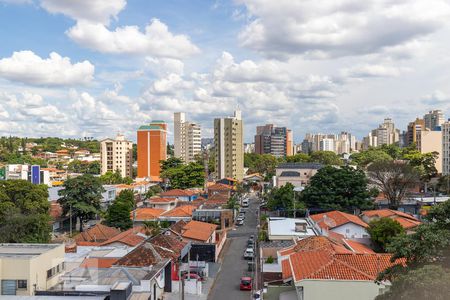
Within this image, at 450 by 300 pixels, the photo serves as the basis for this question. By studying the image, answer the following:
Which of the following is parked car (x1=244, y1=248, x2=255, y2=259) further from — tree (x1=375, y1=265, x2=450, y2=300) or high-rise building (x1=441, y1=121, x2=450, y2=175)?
high-rise building (x1=441, y1=121, x2=450, y2=175)

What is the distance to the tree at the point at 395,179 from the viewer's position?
1523 inches

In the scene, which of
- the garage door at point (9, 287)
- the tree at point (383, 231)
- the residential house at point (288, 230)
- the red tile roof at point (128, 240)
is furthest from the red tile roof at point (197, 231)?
the garage door at point (9, 287)

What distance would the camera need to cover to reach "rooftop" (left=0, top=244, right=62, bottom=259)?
1778 cm

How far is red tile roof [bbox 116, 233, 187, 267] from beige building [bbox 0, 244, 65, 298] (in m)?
2.69

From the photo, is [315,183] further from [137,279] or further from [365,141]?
[365,141]

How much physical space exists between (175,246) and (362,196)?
710 inches

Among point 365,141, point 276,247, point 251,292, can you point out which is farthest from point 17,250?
point 365,141

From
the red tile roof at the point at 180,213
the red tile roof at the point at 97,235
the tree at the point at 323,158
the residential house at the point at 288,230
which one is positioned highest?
the tree at the point at 323,158

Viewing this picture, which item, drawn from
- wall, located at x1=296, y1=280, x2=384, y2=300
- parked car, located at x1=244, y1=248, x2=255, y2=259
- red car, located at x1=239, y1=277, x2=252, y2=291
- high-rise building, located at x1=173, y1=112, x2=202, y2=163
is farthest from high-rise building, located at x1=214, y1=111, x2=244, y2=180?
wall, located at x1=296, y1=280, x2=384, y2=300

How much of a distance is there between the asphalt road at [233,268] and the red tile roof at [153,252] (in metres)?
2.57

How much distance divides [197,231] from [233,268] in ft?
13.5

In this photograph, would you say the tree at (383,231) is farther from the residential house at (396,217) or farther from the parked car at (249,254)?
the parked car at (249,254)

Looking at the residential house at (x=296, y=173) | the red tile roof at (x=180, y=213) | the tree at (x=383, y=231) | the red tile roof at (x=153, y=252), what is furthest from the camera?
the residential house at (x=296, y=173)

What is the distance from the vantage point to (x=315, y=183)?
36.0m
